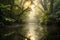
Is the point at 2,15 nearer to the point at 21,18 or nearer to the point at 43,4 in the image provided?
the point at 21,18

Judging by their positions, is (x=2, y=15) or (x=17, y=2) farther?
(x=17, y=2)

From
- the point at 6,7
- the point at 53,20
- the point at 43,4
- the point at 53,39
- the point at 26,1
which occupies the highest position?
the point at 26,1

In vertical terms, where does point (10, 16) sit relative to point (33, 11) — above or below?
below

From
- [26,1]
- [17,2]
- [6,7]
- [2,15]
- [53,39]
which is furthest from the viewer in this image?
[26,1]

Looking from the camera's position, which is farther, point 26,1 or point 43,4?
point 26,1

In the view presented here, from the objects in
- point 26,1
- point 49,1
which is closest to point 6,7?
point 49,1

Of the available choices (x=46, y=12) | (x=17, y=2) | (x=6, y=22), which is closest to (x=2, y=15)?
(x=6, y=22)

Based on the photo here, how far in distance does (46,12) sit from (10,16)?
329 centimetres

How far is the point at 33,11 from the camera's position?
20.1m

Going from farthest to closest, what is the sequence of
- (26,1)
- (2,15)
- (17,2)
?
1. (26,1)
2. (17,2)
3. (2,15)

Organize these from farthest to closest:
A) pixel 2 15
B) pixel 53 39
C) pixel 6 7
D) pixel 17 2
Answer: pixel 17 2, pixel 2 15, pixel 6 7, pixel 53 39

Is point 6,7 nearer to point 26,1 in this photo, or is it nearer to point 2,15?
point 2,15

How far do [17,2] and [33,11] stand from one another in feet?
11.7

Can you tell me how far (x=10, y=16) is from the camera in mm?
15945
